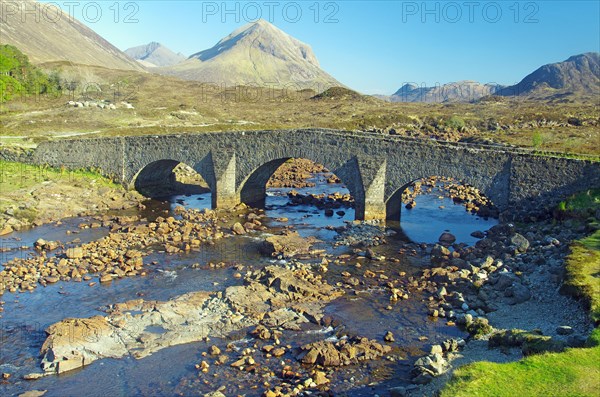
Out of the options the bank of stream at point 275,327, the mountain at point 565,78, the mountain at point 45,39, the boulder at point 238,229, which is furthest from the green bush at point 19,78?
the mountain at point 565,78

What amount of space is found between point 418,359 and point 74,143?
3721cm

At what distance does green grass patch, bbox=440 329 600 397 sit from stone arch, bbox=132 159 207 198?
32.8 m

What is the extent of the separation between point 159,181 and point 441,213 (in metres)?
23.6

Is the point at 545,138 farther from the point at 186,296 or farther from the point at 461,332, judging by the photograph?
the point at 186,296

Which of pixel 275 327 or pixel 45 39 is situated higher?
pixel 45 39

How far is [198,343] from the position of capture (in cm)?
1958

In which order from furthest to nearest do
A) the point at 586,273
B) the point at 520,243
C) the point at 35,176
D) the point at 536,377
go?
the point at 35,176 → the point at 520,243 → the point at 586,273 → the point at 536,377

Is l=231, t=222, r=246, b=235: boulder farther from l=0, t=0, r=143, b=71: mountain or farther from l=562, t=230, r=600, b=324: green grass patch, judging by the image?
l=0, t=0, r=143, b=71: mountain

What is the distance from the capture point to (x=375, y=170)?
3441cm

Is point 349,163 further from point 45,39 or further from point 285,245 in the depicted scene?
point 45,39

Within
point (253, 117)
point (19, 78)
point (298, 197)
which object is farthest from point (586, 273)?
point (19, 78)

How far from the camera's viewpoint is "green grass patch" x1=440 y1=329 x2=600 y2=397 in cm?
1353

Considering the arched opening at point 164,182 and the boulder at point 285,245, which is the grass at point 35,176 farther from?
the boulder at point 285,245

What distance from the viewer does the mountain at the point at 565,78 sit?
506ft
